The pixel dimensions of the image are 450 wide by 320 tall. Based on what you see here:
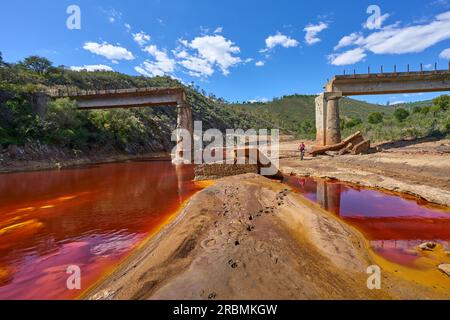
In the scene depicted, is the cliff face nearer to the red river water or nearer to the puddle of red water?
the red river water

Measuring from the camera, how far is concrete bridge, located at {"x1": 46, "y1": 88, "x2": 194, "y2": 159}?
3170 cm

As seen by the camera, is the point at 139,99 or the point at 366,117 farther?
the point at 366,117

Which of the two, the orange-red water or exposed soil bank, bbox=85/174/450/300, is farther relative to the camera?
the orange-red water

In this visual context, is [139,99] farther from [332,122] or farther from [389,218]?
[389,218]

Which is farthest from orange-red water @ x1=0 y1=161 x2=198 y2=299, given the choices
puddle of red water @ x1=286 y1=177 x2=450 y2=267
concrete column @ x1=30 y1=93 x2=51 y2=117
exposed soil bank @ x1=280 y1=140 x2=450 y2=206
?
concrete column @ x1=30 y1=93 x2=51 y2=117

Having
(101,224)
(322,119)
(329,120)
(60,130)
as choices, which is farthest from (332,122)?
(60,130)

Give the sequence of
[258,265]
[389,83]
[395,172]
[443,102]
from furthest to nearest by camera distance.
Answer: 1. [443,102]
2. [389,83]
3. [395,172]
4. [258,265]

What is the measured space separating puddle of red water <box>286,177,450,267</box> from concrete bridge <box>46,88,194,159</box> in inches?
849

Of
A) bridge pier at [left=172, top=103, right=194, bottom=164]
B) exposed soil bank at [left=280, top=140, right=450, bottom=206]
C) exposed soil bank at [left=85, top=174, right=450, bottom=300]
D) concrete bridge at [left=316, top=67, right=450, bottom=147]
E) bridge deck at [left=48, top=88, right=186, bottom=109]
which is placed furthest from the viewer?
bridge deck at [left=48, top=88, right=186, bottom=109]

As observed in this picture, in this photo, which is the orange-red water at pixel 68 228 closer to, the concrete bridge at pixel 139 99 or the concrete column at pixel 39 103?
the concrete column at pixel 39 103

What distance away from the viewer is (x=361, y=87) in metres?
28.7

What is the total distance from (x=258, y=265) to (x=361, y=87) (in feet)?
99.2

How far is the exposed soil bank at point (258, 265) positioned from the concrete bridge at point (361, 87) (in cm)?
2221

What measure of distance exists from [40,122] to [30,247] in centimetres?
2563
